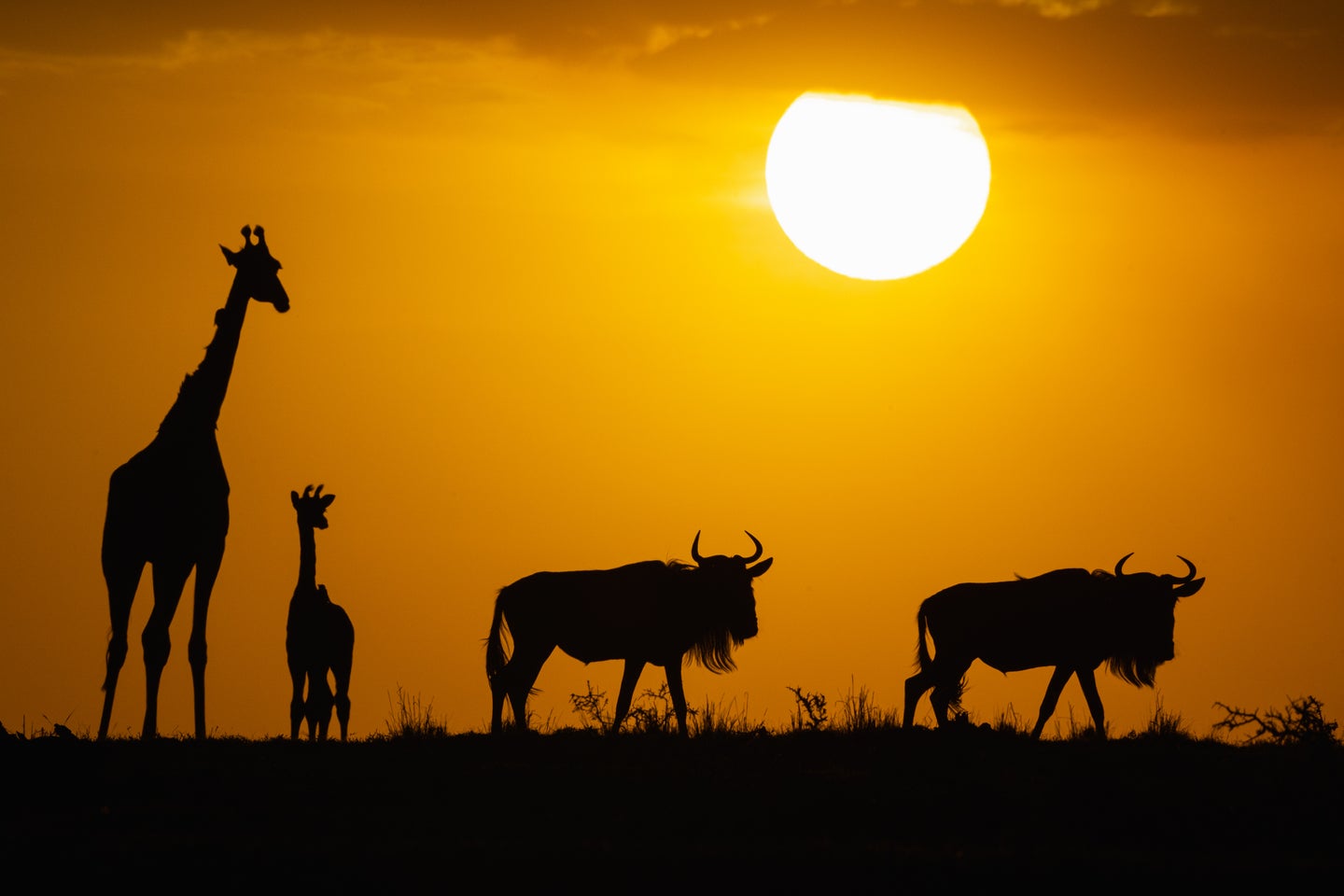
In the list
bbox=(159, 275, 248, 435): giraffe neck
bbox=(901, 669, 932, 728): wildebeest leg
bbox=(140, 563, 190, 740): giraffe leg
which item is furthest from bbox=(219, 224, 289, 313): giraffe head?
bbox=(901, 669, 932, 728): wildebeest leg

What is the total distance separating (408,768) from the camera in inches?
512

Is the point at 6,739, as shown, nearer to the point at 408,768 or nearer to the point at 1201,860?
the point at 408,768

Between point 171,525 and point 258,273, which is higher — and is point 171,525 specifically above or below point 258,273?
below

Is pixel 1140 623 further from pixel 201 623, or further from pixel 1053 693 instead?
pixel 201 623

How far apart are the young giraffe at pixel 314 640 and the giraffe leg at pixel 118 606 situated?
3285mm

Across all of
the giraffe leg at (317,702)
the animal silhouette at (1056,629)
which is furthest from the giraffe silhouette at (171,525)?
the animal silhouette at (1056,629)

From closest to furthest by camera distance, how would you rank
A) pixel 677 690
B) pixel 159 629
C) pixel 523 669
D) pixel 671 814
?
pixel 671 814, pixel 159 629, pixel 677 690, pixel 523 669

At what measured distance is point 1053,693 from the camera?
61.4 ft

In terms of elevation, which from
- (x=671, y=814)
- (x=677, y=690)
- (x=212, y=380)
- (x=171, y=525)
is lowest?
(x=671, y=814)

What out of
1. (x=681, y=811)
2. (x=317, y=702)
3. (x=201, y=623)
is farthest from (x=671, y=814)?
(x=317, y=702)

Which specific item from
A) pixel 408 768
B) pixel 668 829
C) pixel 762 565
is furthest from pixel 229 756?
pixel 762 565

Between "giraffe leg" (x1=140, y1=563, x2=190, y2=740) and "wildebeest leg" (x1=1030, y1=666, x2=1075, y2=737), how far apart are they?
8.29 m

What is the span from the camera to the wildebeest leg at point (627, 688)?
57.1ft

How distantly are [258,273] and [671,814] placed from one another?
7964mm
